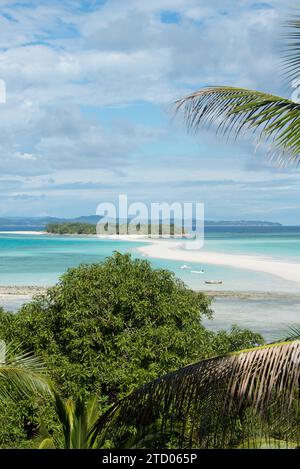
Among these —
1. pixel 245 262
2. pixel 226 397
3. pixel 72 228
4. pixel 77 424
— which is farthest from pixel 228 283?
pixel 72 228

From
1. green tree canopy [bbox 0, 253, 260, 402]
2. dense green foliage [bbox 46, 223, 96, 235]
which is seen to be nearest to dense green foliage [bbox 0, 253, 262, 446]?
green tree canopy [bbox 0, 253, 260, 402]

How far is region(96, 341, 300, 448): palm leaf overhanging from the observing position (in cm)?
354

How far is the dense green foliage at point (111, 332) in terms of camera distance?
10367mm

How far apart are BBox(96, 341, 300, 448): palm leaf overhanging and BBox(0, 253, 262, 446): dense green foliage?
232 inches

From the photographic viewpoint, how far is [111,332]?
1152 centimetres

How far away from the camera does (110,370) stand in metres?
10.5

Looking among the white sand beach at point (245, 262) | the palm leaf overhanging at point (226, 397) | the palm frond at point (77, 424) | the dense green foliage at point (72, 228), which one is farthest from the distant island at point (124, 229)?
the palm leaf overhanging at point (226, 397)

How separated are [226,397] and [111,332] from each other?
7.99 metres

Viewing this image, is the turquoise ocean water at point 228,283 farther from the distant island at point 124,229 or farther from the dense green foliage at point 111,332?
the distant island at point 124,229

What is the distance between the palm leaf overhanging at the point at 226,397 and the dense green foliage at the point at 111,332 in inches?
232

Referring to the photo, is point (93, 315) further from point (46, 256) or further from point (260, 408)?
point (46, 256)

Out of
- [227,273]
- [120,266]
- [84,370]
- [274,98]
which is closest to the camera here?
[274,98]

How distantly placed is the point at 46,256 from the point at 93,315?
63.9 meters
